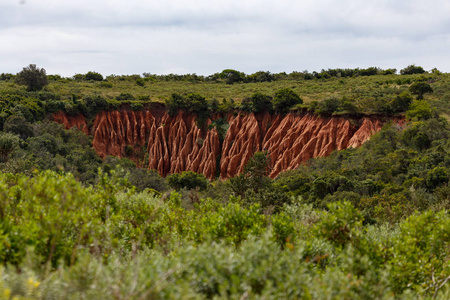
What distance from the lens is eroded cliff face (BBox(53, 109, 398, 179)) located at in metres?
44.1

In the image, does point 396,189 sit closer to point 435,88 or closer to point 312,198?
point 312,198

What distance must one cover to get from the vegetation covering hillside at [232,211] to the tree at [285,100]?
0.88 feet

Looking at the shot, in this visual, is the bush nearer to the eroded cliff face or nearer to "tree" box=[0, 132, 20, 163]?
the eroded cliff face

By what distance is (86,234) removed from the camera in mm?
9781

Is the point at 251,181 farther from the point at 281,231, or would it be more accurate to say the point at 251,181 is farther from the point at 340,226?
the point at 340,226

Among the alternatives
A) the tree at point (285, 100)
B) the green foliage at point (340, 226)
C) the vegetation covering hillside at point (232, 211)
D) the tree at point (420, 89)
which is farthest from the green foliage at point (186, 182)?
the green foliage at point (340, 226)

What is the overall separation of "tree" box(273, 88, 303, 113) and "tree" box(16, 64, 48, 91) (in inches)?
1251

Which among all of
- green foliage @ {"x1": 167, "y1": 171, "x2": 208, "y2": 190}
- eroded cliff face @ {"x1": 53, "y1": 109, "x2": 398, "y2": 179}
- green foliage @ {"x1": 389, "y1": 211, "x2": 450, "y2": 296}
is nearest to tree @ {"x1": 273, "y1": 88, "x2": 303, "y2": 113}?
eroded cliff face @ {"x1": 53, "y1": 109, "x2": 398, "y2": 179}

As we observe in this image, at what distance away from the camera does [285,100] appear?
49.0m

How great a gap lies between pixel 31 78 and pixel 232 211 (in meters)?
52.0

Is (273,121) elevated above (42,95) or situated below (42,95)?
below

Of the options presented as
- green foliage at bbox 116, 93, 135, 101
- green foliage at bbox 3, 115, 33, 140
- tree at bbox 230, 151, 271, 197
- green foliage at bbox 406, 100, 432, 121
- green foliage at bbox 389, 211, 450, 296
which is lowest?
tree at bbox 230, 151, 271, 197

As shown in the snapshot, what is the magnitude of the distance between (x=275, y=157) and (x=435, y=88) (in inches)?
797

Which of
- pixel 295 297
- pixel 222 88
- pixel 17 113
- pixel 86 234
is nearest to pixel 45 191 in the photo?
pixel 86 234
